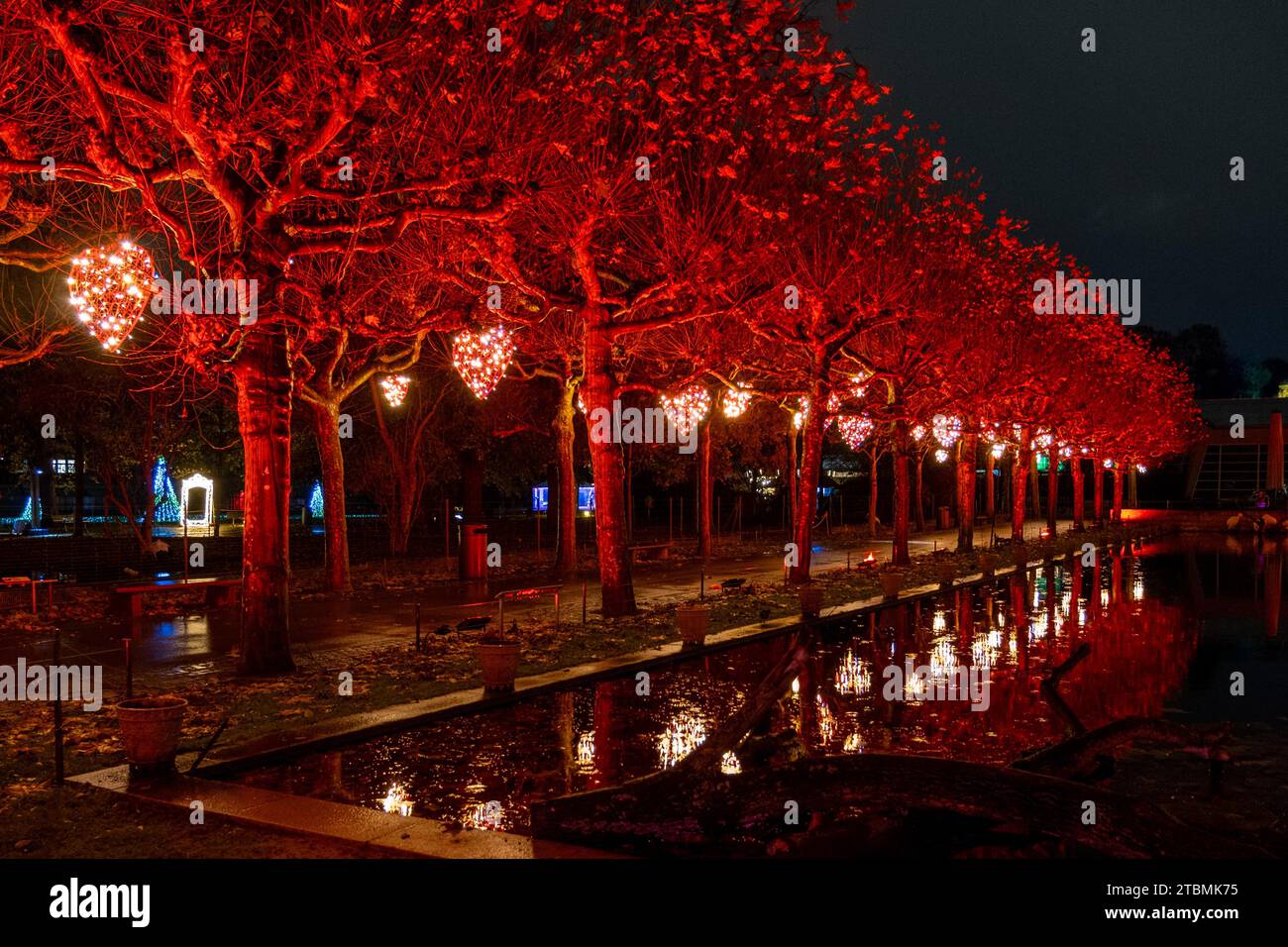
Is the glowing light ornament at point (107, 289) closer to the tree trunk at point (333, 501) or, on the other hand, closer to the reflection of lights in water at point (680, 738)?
the reflection of lights in water at point (680, 738)

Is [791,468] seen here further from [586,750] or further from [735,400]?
[586,750]

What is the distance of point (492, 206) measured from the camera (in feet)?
49.5

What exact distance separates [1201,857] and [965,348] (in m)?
32.0

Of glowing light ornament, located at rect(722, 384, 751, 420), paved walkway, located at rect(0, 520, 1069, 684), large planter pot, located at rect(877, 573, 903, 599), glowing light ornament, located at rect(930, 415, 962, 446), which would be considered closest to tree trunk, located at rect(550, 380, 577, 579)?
paved walkway, located at rect(0, 520, 1069, 684)

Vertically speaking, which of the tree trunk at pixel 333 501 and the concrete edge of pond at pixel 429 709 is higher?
the tree trunk at pixel 333 501

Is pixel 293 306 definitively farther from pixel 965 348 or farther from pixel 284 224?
pixel 965 348

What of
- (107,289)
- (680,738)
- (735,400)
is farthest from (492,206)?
(735,400)

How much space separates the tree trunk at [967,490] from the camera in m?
40.1

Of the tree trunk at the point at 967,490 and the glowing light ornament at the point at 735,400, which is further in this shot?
the tree trunk at the point at 967,490

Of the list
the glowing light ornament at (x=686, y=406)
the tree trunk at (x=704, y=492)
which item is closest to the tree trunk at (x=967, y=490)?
the tree trunk at (x=704, y=492)

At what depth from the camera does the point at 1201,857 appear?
16.1ft

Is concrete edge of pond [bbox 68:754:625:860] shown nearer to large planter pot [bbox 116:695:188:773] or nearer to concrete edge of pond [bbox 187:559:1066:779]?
large planter pot [bbox 116:695:188:773]

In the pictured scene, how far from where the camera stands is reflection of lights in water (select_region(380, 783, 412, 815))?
8.52 metres

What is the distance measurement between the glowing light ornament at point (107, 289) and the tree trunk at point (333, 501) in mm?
11643
